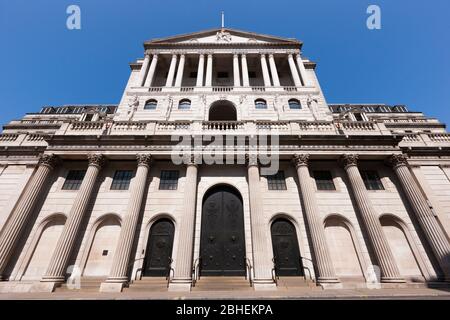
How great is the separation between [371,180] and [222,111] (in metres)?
14.4

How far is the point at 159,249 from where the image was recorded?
12.1 m

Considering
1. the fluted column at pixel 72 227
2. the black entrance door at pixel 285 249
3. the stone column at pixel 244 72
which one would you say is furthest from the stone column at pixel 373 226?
the fluted column at pixel 72 227

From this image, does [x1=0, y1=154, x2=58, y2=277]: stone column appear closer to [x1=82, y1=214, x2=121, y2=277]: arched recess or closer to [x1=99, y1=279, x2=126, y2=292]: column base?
[x1=82, y1=214, x2=121, y2=277]: arched recess

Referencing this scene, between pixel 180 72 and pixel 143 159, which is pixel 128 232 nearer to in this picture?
pixel 143 159

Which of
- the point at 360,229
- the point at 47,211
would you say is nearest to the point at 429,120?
the point at 360,229

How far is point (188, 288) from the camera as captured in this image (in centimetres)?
962

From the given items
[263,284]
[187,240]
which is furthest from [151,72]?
[263,284]

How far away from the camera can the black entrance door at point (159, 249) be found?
11.5m

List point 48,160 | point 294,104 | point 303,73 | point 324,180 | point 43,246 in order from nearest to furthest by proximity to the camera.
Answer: point 43,246, point 48,160, point 324,180, point 294,104, point 303,73

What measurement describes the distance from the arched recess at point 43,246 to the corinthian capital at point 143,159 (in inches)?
225

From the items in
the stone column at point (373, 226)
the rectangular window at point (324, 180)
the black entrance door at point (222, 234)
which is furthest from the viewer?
the rectangular window at point (324, 180)

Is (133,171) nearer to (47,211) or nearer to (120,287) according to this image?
(47,211)

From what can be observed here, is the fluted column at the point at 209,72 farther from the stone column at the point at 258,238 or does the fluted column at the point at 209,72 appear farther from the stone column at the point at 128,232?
the stone column at the point at 258,238

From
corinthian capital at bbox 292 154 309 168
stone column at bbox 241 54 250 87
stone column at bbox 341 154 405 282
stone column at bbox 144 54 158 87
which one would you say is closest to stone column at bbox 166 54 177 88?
stone column at bbox 144 54 158 87
